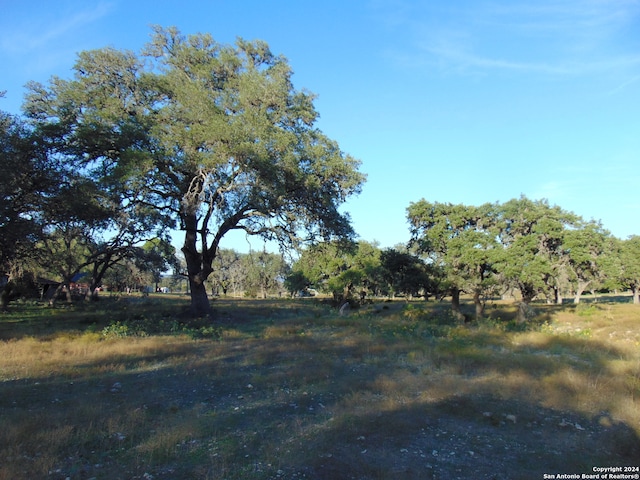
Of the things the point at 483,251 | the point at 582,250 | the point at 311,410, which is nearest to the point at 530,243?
the point at 483,251

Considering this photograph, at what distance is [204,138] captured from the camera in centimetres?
1852

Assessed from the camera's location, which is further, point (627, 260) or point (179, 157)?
point (627, 260)

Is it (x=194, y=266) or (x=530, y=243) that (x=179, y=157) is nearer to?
(x=194, y=266)

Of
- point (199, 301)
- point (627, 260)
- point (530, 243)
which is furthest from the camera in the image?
point (627, 260)

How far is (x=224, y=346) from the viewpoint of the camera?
15.0m

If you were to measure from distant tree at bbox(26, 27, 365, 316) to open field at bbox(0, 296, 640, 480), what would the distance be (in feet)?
26.6

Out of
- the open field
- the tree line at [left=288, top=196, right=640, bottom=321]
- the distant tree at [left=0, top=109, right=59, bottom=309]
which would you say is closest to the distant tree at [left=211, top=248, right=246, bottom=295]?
the tree line at [left=288, top=196, right=640, bottom=321]

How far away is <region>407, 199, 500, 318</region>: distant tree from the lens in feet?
95.8

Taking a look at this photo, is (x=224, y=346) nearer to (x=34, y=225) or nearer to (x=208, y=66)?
(x=34, y=225)

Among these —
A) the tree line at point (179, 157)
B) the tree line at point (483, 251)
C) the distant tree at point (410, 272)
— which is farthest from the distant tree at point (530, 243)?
the tree line at point (179, 157)

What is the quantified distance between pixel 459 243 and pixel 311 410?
2445 cm

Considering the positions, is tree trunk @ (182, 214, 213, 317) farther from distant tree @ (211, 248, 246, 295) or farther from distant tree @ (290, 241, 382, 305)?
distant tree @ (211, 248, 246, 295)

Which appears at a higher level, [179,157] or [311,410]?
[179,157]

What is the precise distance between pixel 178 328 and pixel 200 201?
628 centimetres
